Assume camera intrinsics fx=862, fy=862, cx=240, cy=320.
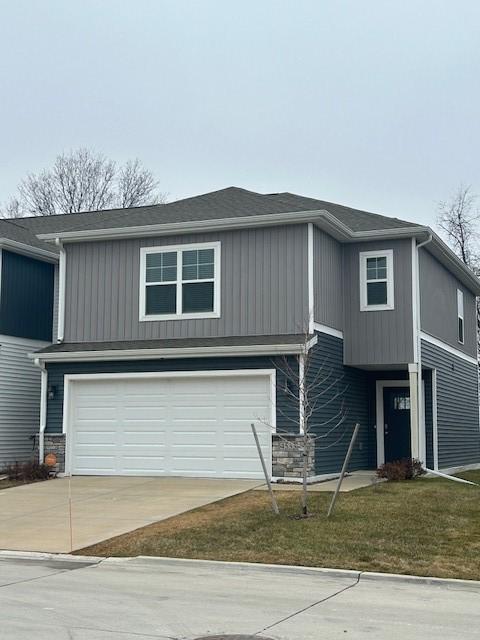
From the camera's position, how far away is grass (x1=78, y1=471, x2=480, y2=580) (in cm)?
1075

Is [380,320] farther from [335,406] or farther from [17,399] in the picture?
[17,399]

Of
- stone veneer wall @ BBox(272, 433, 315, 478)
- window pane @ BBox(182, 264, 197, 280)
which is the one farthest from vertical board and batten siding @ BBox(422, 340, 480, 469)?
window pane @ BBox(182, 264, 197, 280)

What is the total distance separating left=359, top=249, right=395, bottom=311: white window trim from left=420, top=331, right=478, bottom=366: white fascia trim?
3.84ft

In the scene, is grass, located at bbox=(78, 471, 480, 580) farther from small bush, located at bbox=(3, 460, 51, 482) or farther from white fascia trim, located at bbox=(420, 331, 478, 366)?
white fascia trim, located at bbox=(420, 331, 478, 366)

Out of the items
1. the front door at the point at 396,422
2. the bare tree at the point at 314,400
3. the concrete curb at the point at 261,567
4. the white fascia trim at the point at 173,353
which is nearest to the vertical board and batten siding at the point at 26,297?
the white fascia trim at the point at 173,353

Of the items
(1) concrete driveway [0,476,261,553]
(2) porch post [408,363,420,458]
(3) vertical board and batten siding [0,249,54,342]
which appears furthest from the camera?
(3) vertical board and batten siding [0,249,54,342]

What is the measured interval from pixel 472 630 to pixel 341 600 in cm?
161

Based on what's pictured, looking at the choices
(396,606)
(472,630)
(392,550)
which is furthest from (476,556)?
(472,630)

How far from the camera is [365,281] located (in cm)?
2027

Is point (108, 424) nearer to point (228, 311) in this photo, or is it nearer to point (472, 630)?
point (228, 311)

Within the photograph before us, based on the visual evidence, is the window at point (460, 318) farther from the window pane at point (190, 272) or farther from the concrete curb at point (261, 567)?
the concrete curb at point (261, 567)

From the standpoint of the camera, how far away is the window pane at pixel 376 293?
2006 centimetres

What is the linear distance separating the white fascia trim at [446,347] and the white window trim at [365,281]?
1.17 metres

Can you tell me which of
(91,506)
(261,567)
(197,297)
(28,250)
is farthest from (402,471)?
(28,250)
